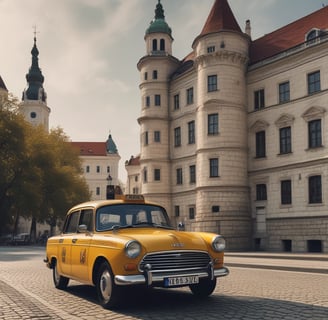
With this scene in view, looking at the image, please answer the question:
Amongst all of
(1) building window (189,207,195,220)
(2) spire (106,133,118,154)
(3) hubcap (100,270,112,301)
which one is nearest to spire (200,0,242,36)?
(1) building window (189,207,195,220)

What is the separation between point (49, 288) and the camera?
1125 cm

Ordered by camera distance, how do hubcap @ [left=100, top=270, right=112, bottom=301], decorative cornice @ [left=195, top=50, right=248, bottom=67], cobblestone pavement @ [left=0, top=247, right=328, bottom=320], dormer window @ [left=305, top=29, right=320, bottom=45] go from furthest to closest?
decorative cornice @ [left=195, top=50, right=248, bottom=67]
dormer window @ [left=305, top=29, right=320, bottom=45]
hubcap @ [left=100, top=270, right=112, bottom=301]
cobblestone pavement @ [left=0, top=247, right=328, bottom=320]

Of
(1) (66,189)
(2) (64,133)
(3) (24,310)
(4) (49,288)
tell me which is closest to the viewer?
(3) (24,310)

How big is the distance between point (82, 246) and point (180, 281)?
7.77ft

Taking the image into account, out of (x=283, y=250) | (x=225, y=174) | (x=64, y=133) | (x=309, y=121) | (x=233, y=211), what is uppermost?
(x=64, y=133)

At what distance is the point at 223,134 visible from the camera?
37969 mm

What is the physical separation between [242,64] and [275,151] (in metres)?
7.93

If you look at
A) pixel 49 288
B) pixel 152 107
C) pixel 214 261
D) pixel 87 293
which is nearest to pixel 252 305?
pixel 214 261

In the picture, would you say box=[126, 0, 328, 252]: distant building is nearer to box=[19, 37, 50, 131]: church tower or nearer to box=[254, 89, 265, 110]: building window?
box=[254, 89, 265, 110]: building window

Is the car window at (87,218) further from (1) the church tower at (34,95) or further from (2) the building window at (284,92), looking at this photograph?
(1) the church tower at (34,95)

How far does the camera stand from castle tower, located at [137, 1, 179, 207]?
4509 centimetres

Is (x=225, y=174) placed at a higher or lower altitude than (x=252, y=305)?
higher

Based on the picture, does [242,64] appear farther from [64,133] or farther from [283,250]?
[64,133]

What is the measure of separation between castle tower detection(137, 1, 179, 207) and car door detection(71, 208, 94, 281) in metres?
34.9
